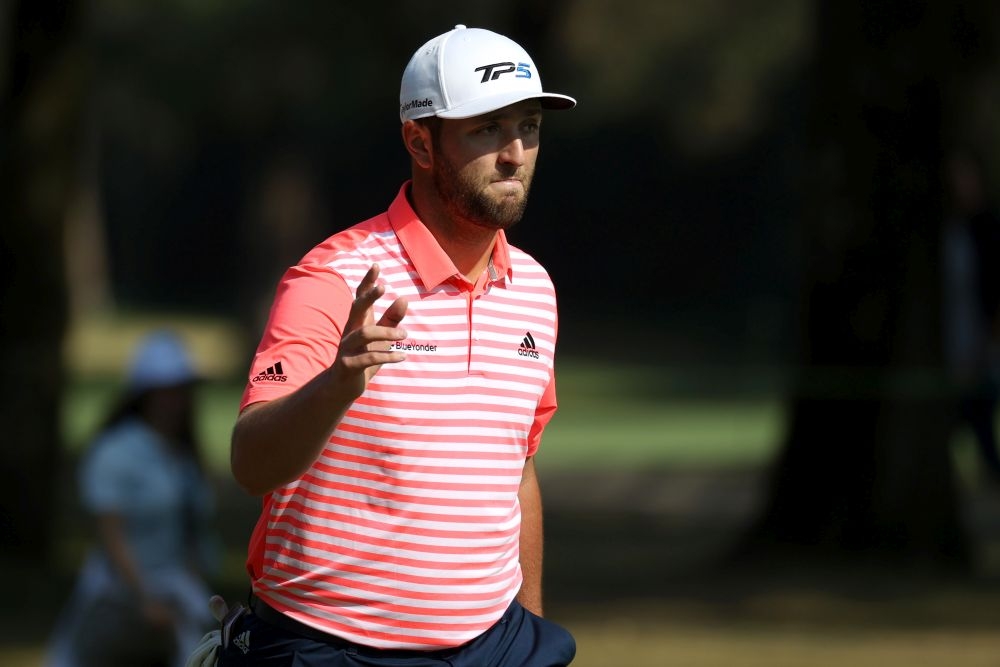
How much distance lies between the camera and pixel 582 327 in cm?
3762

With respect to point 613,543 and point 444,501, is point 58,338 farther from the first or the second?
point 444,501

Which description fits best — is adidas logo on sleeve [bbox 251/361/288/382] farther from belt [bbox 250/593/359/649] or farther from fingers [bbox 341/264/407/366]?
belt [bbox 250/593/359/649]

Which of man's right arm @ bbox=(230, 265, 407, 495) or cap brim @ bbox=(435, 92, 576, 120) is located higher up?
cap brim @ bbox=(435, 92, 576, 120)

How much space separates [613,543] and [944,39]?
455 cm

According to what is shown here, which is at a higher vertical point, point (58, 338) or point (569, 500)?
point (58, 338)

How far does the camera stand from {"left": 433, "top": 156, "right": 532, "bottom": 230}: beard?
4.03 m

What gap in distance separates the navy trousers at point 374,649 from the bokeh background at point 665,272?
213 inches

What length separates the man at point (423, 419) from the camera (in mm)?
3787

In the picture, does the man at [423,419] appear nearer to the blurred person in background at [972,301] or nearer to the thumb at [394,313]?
the thumb at [394,313]

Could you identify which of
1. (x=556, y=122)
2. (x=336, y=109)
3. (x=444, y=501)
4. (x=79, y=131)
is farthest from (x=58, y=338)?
(x=556, y=122)

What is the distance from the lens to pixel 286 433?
353cm

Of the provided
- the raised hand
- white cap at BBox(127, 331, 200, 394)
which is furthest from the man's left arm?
white cap at BBox(127, 331, 200, 394)

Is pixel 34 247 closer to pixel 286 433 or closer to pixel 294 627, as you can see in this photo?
pixel 294 627

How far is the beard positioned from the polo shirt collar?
0.30ft
